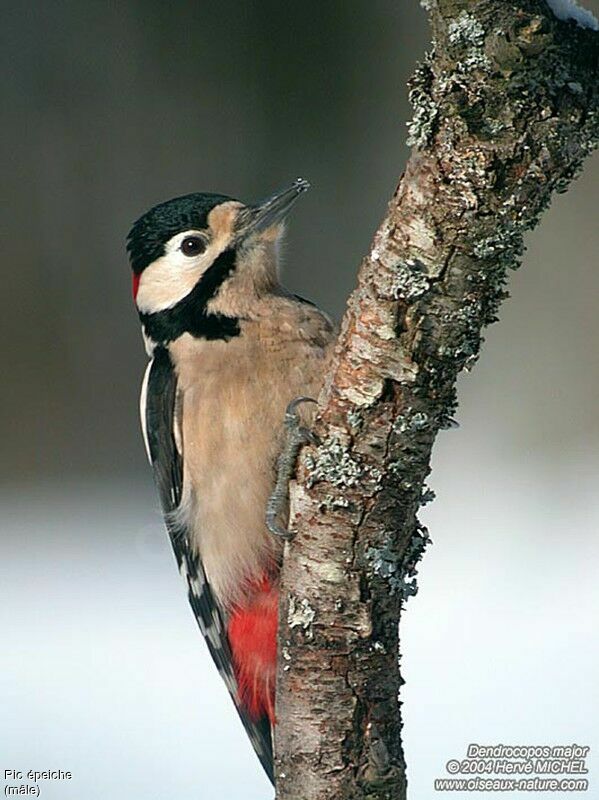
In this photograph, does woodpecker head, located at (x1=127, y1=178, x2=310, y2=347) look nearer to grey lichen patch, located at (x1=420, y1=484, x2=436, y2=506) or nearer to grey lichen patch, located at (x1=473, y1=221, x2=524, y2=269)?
grey lichen patch, located at (x1=420, y1=484, x2=436, y2=506)

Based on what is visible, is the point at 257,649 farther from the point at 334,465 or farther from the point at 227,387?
the point at 334,465

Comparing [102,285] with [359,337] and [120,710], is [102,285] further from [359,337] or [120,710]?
[359,337]

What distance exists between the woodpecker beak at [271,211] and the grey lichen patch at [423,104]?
2.23 feet

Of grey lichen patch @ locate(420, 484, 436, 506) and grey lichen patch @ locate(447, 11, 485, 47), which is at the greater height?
grey lichen patch @ locate(447, 11, 485, 47)

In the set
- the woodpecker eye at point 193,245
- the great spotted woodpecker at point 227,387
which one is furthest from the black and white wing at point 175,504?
the woodpecker eye at point 193,245

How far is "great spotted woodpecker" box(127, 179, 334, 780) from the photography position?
1436 mm

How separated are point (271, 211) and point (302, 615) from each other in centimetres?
61

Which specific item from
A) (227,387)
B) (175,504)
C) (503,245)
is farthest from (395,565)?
(175,504)

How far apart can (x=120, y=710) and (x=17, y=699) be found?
0.78 ft

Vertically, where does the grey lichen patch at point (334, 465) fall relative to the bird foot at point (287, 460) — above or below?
below

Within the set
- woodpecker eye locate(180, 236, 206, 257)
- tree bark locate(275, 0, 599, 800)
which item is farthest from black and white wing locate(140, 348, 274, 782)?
tree bark locate(275, 0, 599, 800)

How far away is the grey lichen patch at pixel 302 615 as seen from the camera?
1.11 meters

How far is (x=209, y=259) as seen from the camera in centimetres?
155

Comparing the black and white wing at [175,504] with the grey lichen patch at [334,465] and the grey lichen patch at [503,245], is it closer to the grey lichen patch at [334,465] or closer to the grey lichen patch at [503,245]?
the grey lichen patch at [334,465]
